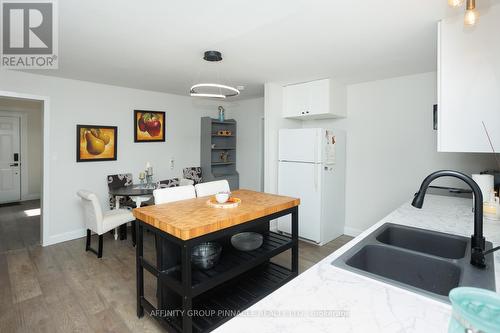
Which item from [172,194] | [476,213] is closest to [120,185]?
[172,194]

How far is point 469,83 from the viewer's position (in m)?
1.71

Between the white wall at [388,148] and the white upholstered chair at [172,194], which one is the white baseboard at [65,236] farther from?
the white wall at [388,148]

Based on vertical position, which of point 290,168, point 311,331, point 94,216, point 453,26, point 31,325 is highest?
point 453,26

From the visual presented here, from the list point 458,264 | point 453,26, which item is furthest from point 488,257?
point 453,26

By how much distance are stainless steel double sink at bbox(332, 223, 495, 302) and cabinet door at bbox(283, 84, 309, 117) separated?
2.51 metres

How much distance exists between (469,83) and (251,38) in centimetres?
163

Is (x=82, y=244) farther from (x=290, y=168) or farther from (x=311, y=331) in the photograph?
(x=311, y=331)

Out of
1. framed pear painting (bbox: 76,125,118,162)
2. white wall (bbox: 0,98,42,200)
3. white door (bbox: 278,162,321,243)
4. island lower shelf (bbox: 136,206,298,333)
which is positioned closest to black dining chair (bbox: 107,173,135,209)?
framed pear painting (bbox: 76,125,118,162)

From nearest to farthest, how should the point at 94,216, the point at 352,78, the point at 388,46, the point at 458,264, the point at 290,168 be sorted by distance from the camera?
1. the point at 458,264
2. the point at 388,46
3. the point at 94,216
4. the point at 352,78
5. the point at 290,168

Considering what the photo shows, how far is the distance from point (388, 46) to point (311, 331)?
2.60m

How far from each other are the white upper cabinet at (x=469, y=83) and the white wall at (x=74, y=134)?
13.4 feet

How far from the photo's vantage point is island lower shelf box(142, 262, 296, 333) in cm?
184

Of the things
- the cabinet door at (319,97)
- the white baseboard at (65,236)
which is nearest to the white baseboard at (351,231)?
the cabinet door at (319,97)

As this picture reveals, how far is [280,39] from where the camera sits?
7.46 feet
